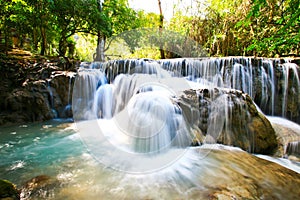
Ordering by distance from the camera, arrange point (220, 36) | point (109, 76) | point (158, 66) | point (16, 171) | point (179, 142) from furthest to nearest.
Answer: point (220, 36) < point (109, 76) < point (158, 66) < point (179, 142) < point (16, 171)

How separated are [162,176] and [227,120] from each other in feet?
7.01

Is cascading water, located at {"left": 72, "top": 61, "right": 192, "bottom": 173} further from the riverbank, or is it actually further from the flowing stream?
the riverbank

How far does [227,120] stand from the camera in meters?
3.96

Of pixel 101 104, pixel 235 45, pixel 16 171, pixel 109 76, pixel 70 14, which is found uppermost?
pixel 70 14

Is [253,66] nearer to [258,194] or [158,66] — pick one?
[158,66]

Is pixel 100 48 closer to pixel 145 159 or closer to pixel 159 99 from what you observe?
pixel 159 99

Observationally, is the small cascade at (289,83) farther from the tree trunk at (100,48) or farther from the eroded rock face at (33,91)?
the tree trunk at (100,48)

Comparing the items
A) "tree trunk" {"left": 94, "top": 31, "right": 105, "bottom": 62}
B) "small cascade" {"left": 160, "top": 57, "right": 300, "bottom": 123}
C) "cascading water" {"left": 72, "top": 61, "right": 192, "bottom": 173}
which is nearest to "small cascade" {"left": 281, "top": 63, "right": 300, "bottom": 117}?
"small cascade" {"left": 160, "top": 57, "right": 300, "bottom": 123}

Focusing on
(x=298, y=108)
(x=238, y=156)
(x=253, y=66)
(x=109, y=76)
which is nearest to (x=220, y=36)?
(x=253, y=66)

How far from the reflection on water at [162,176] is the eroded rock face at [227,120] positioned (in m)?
0.32

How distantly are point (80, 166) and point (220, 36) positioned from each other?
9850mm

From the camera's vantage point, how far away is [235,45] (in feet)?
32.8

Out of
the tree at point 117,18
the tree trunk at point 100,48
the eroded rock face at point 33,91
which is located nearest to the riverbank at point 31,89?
the eroded rock face at point 33,91

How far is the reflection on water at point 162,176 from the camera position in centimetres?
223
